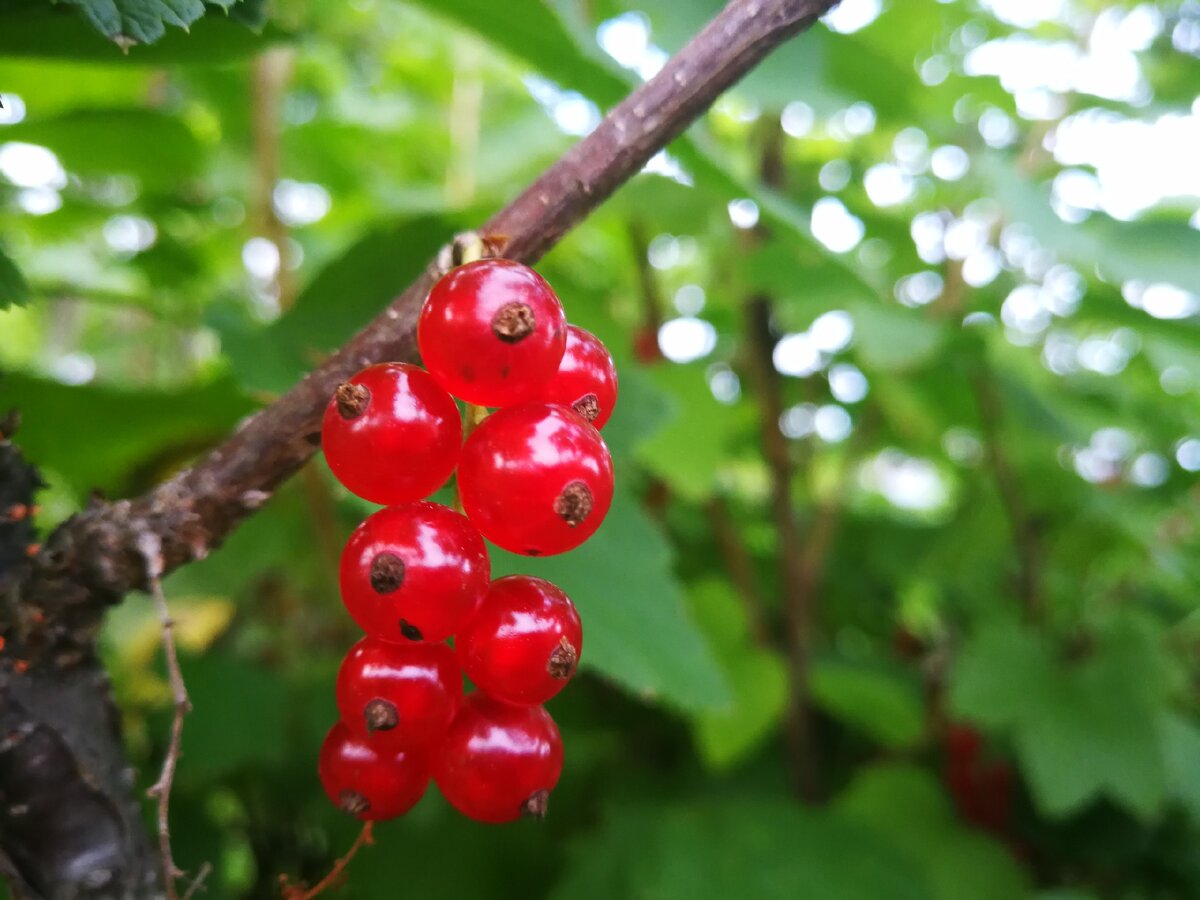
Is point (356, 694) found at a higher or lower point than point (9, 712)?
higher

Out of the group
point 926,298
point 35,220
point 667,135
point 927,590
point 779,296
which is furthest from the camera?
point 927,590

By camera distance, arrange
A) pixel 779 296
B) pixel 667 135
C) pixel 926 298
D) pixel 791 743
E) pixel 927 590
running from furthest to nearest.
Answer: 1. pixel 927 590
2. pixel 926 298
3. pixel 791 743
4. pixel 779 296
5. pixel 667 135

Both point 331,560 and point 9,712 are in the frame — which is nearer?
point 9,712

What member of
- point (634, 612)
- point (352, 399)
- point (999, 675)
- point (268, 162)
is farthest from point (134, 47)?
point (999, 675)

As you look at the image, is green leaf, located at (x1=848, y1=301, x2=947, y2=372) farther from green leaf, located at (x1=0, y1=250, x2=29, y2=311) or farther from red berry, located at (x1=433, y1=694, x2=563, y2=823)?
green leaf, located at (x1=0, y1=250, x2=29, y2=311)

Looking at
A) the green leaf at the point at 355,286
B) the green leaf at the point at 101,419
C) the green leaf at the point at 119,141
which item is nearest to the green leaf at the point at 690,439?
the green leaf at the point at 355,286

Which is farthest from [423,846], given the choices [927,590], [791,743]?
[927,590]

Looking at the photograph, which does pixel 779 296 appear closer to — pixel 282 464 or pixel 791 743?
pixel 791 743
